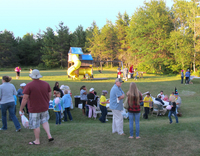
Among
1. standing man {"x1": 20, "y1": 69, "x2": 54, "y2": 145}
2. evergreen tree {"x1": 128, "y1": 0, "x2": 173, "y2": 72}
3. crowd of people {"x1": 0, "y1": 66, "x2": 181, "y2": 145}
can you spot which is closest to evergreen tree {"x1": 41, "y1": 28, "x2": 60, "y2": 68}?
evergreen tree {"x1": 128, "y1": 0, "x2": 173, "y2": 72}

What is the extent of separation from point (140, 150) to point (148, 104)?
5.36 metres

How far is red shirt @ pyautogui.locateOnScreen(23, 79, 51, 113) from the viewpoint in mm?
4055

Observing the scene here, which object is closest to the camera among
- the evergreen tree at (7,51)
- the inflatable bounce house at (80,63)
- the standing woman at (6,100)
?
the standing woman at (6,100)

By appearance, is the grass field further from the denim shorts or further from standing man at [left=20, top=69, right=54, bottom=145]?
standing man at [left=20, top=69, right=54, bottom=145]

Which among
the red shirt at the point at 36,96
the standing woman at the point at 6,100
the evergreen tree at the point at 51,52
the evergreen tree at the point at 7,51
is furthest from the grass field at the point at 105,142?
the evergreen tree at the point at 7,51

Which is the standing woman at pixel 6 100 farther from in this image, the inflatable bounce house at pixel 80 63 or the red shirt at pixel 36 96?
the inflatable bounce house at pixel 80 63

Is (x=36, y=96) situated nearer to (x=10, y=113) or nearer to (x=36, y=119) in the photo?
(x=36, y=119)

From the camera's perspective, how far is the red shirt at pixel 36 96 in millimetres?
4055

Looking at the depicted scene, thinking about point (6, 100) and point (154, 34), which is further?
point (154, 34)

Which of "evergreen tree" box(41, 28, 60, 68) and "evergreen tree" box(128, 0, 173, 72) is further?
"evergreen tree" box(41, 28, 60, 68)

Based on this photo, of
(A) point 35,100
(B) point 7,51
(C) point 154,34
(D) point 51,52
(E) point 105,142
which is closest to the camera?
(A) point 35,100

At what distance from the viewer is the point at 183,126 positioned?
5988 mm

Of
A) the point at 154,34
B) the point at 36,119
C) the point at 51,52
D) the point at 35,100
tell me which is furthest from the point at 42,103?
the point at 51,52

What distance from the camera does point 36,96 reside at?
161 inches
